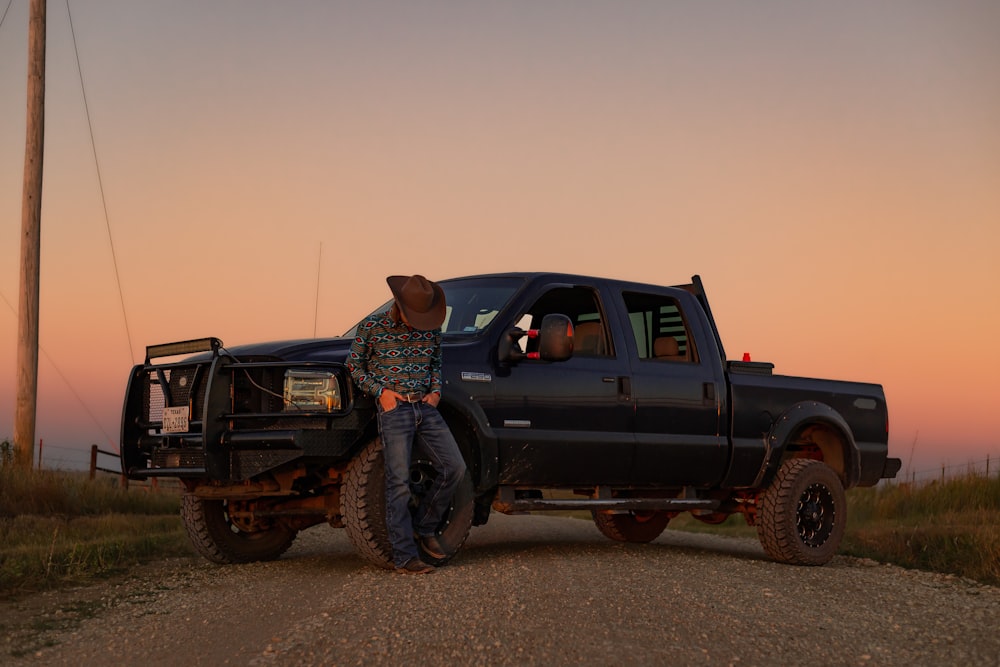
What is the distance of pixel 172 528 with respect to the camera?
1209cm

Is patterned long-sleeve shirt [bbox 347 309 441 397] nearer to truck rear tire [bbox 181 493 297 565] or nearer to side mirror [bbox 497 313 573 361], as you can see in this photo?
side mirror [bbox 497 313 573 361]

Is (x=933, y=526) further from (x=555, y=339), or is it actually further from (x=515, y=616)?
(x=515, y=616)

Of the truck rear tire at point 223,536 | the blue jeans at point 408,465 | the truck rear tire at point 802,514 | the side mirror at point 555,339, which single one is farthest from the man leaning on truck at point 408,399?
the truck rear tire at point 802,514

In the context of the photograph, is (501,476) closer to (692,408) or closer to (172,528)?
(692,408)

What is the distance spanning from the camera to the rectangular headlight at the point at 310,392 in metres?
7.34

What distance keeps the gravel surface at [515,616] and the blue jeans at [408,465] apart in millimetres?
290

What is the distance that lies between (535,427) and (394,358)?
1.33 m

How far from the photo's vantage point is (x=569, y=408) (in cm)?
831

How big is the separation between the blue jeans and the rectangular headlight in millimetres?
357

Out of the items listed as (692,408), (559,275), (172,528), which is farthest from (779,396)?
(172,528)

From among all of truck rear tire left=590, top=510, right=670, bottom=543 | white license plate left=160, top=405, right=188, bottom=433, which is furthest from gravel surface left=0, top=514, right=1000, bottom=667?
truck rear tire left=590, top=510, right=670, bottom=543

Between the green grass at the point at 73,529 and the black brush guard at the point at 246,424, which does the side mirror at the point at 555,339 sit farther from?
the green grass at the point at 73,529

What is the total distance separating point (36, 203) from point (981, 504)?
13.5 metres

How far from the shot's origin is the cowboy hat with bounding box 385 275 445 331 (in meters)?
7.36
